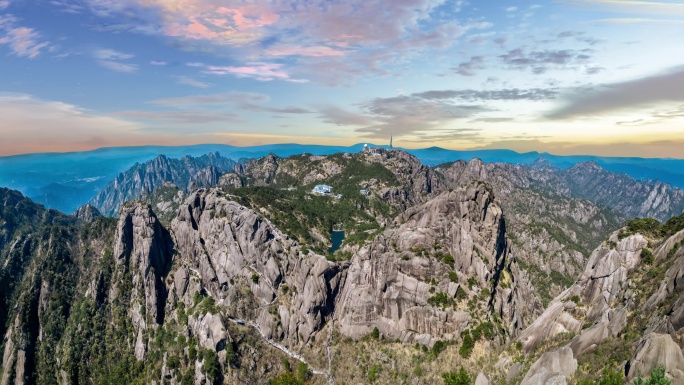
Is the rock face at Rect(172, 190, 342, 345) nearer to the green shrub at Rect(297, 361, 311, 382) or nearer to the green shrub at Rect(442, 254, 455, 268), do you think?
the green shrub at Rect(297, 361, 311, 382)

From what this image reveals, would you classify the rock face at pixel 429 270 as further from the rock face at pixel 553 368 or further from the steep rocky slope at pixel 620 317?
the rock face at pixel 553 368

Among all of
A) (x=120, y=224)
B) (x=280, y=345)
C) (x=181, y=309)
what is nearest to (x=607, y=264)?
(x=280, y=345)

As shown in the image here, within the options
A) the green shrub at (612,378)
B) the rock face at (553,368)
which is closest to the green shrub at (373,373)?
the rock face at (553,368)

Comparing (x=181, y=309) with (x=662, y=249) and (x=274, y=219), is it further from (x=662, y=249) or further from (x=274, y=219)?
(x=662, y=249)

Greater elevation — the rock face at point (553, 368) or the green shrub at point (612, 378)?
the green shrub at point (612, 378)

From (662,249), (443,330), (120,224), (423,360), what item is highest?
(662,249)

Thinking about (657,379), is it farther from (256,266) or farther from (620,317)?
(256,266)
